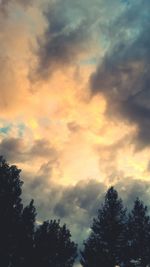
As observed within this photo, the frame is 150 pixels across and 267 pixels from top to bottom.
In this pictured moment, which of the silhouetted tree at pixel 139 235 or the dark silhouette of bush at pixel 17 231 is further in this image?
the silhouetted tree at pixel 139 235

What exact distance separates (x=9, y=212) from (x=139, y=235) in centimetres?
1770

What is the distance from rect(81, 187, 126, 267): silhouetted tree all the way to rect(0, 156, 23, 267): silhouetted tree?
1155 centimetres

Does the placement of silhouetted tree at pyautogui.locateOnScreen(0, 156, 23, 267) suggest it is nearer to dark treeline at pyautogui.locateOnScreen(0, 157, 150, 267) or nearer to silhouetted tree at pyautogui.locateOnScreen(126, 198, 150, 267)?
dark treeline at pyautogui.locateOnScreen(0, 157, 150, 267)

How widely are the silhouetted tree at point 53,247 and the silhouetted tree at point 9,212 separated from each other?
20.7 ft

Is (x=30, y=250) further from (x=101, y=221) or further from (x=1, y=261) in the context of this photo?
(x=101, y=221)

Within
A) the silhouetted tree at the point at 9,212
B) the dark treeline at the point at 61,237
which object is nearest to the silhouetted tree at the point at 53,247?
the dark treeline at the point at 61,237

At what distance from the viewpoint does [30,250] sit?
100 ft

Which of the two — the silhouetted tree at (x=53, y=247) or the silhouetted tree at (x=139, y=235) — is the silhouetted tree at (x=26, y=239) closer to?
the silhouetted tree at (x=53, y=247)

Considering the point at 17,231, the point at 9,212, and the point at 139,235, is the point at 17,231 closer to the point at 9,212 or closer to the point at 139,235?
the point at 9,212

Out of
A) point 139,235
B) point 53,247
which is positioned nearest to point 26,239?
point 53,247

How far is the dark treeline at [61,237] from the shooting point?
27.1m

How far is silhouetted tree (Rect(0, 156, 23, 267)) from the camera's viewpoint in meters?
26.4

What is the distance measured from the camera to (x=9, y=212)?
27094 millimetres

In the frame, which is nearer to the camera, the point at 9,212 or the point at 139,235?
the point at 9,212
